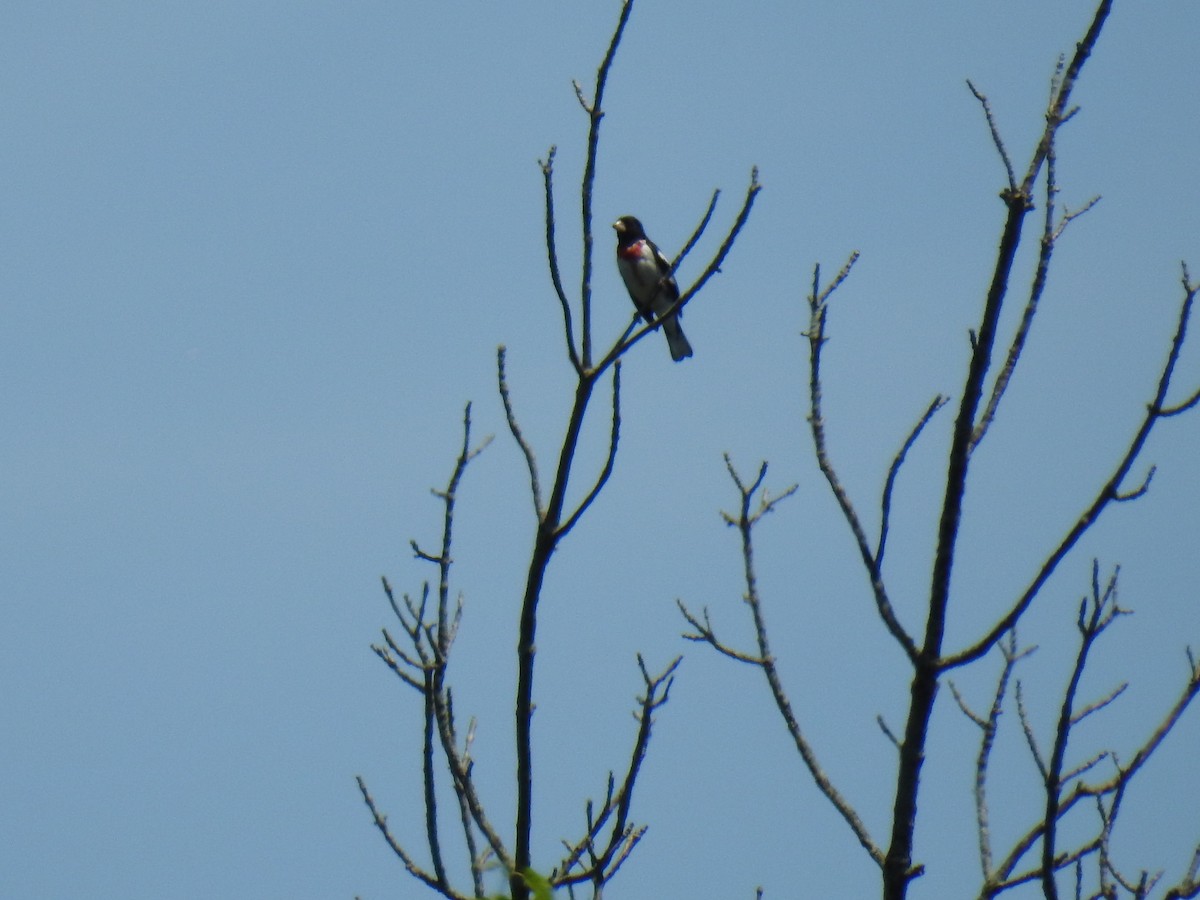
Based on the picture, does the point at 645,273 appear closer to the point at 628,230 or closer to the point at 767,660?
Result: the point at 628,230

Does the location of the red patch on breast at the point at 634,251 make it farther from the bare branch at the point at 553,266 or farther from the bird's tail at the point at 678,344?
the bare branch at the point at 553,266

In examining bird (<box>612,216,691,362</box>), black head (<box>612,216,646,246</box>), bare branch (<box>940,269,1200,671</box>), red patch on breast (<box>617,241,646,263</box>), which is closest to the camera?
Answer: bare branch (<box>940,269,1200,671</box>)

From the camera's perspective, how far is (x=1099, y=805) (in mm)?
A: 3041

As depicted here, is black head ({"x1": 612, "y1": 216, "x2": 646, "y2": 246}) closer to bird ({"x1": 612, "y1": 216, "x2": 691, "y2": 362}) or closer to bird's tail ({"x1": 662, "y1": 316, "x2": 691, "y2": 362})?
bird ({"x1": 612, "y1": 216, "x2": 691, "y2": 362})

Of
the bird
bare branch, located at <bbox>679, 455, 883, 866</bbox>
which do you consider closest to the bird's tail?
the bird

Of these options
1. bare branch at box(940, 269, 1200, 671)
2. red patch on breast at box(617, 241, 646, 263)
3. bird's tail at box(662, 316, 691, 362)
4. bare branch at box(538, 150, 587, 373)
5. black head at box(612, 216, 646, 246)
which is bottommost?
bare branch at box(940, 269, 1200, 671)

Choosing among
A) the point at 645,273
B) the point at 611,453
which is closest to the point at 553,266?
the point at 611,453

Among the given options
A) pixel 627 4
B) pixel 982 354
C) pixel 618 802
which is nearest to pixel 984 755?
pixel 618 802

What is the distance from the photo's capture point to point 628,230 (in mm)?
11914

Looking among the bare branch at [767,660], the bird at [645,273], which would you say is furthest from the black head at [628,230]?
the bare branch at [767,660]

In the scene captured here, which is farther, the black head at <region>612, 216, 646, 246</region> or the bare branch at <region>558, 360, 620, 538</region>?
the black head at <region>612, 216, 646, 246</region>

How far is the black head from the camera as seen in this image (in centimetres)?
1184

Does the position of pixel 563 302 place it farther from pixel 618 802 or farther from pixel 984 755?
pixel 984 755

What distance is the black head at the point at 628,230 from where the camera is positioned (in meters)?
11.8
